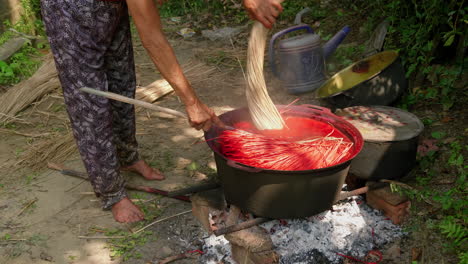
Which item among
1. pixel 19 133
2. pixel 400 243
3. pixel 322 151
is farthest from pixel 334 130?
pixel 19 133

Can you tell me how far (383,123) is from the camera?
317 cm

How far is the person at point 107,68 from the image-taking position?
7.67ft

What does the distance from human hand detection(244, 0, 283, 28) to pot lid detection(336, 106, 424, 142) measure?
44.5 inches

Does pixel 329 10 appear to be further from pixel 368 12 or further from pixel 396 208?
pixel 396 208

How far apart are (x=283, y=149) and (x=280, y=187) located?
216 millimetres

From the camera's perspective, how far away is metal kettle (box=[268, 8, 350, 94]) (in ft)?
15.5

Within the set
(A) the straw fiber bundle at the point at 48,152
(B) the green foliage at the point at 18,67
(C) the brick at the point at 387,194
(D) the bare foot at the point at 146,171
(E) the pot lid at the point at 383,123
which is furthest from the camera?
(B) the green foliage at the point at 18,67

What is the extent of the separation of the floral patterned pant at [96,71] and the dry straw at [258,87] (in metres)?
0.88

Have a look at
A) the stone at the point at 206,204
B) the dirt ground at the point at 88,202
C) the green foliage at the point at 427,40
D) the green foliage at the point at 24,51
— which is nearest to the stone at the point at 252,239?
the stone at the point at 206,204

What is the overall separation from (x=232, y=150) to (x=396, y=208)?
1.15 metres

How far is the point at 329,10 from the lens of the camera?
21.2ft

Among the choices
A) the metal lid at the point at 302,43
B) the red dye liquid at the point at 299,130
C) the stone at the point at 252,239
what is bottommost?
the stone at the point at 252,239

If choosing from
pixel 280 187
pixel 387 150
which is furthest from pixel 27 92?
pixel 387 150

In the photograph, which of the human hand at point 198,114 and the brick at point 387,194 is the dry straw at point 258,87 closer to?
the human hand at point 198,114
